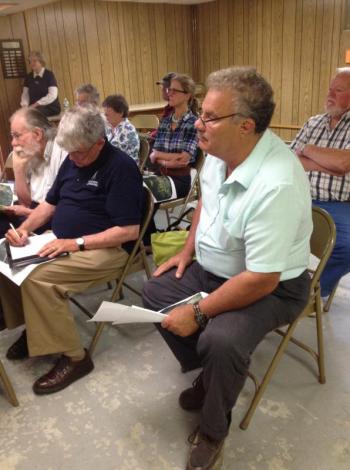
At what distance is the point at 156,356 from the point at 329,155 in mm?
1431

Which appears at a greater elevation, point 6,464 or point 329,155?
point 329,155

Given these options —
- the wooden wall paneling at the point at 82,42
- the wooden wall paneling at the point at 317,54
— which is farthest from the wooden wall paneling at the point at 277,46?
the wooden wall paneling at the point at 82,42

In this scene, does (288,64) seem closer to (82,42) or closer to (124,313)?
(82,42)

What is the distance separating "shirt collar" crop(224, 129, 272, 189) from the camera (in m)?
1.37

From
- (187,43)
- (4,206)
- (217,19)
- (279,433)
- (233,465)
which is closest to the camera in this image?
(233,465)

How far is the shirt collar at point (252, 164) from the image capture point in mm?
1365

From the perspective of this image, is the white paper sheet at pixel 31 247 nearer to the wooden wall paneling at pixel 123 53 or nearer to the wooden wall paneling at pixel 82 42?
the wooden wall paneling at pixel 82 42

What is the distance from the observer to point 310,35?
237 inches

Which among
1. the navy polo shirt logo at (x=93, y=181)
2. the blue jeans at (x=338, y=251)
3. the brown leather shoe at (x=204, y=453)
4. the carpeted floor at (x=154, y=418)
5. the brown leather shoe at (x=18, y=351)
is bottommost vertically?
the carpeted floor at (x=154, y=418)

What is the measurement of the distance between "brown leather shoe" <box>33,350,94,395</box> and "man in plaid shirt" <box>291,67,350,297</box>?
1.34 m

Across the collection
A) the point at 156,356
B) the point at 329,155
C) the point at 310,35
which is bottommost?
the point at 156,356

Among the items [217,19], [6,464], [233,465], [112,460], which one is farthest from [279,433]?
[217,19]

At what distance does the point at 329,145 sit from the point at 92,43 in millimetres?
5536

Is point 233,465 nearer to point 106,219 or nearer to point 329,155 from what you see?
point 106,219
